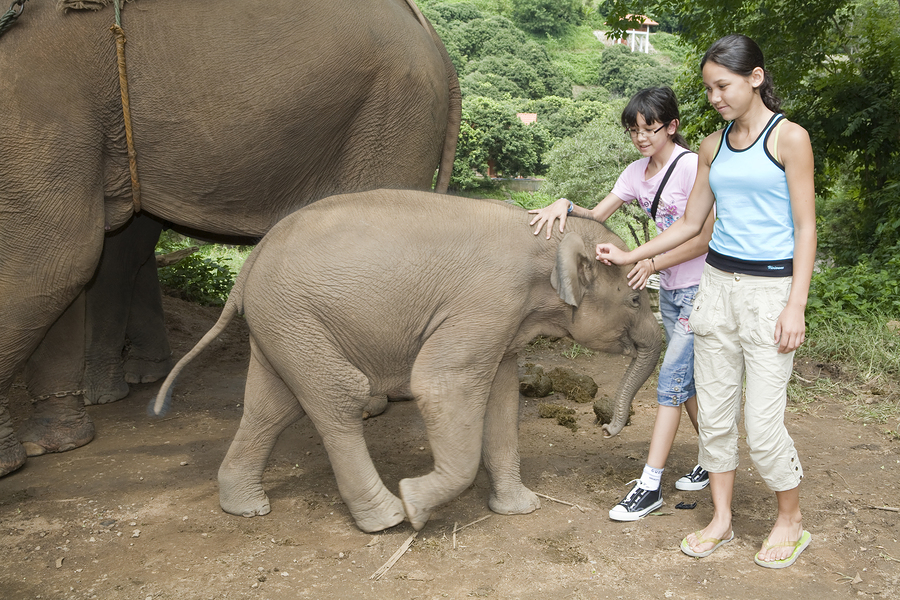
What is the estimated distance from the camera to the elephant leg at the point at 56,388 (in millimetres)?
4188

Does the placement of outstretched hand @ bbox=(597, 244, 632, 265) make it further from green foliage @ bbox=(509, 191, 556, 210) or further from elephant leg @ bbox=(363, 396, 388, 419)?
green foliage @ bbox=(509, 191, 556, 210)

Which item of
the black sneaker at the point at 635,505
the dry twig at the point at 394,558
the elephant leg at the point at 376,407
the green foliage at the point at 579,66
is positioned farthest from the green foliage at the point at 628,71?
the dry twig at the point at 394,558

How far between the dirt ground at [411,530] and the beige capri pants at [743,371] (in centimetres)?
42

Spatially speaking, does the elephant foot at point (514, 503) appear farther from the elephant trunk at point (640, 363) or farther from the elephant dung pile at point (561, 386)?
the elephant dung pile at point (561, 386)

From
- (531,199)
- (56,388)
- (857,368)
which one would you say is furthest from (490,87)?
(56,388)

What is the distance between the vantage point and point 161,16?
11.8 feet

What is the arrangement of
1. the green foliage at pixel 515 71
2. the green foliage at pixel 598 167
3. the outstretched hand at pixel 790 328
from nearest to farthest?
the outstretched hand at pixel 790 328 < the green foliage at pixel 598 167 < the green foliage at pixel 515 71

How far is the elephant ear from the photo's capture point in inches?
123

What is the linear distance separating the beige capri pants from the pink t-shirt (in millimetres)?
351

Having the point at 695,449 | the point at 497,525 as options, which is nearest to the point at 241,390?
the point at 497,525

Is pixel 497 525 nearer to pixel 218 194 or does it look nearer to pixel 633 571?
pixel 633 571

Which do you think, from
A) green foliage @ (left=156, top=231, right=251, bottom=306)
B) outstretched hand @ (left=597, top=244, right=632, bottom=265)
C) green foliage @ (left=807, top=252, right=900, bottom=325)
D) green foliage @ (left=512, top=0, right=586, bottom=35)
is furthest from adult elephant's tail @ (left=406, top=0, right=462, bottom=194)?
green foliage @ (left=512, top=0, right=586, bottom=35)

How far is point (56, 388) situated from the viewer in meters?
4.21

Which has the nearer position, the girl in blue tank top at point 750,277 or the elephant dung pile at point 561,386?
the girl in blue tank top at point 750,277
